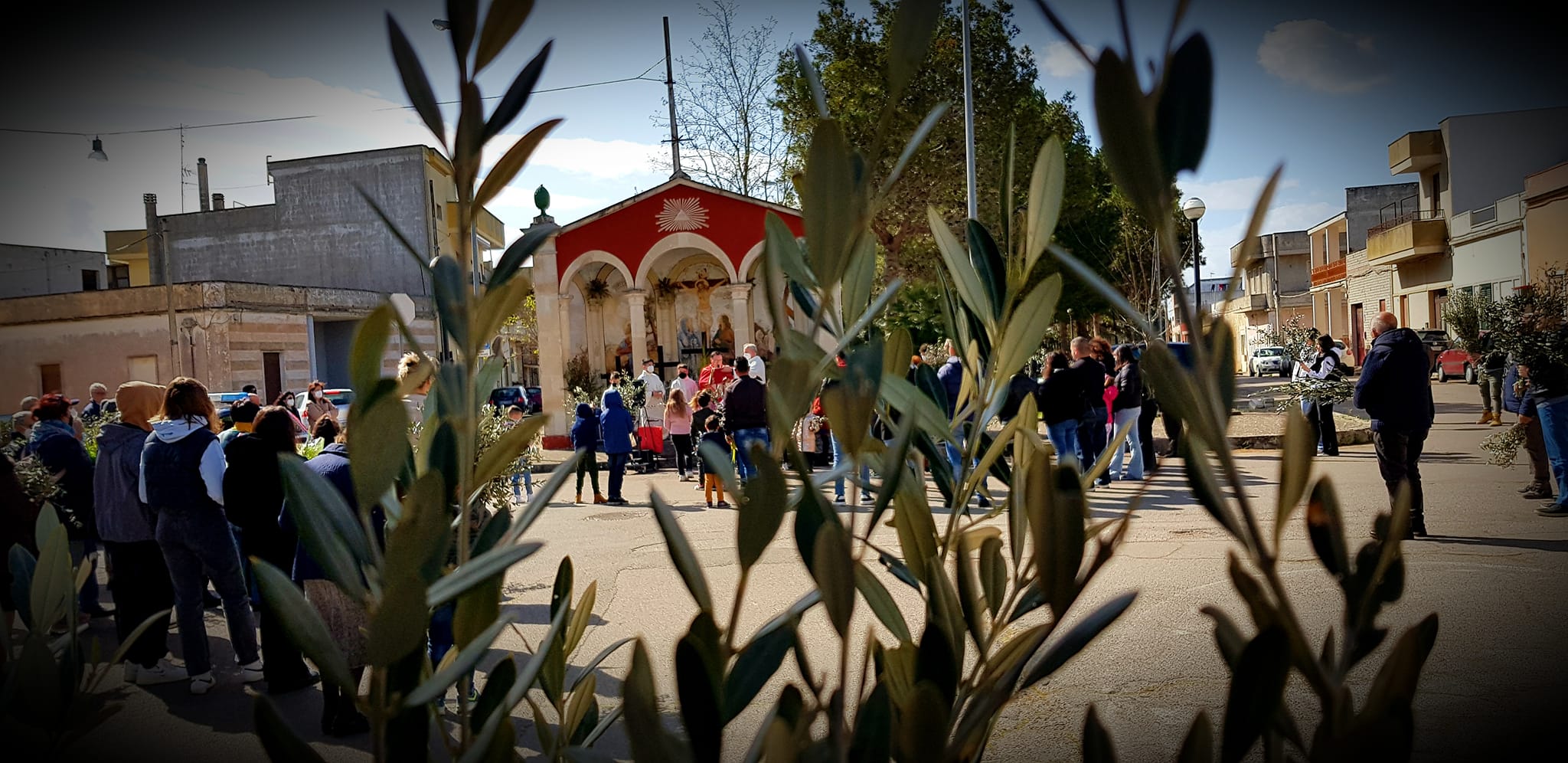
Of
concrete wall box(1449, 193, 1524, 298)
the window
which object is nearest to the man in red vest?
the window

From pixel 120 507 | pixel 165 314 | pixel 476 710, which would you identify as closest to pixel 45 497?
pixel 120 507

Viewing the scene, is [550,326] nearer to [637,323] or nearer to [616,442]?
[637,323]

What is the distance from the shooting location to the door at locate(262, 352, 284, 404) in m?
23.4

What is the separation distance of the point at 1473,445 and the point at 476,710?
1411 cm

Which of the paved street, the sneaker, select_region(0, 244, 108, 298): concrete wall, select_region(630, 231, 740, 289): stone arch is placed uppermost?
select_region(0, 244, 108, 298): concrete wall

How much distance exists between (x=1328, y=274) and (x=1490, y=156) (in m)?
13.0

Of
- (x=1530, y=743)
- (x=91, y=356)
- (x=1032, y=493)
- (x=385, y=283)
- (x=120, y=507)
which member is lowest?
(x=1530, y=743)

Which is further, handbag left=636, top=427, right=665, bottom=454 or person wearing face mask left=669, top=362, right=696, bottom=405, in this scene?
handbag left=636, top=427, right=665, bottom=454

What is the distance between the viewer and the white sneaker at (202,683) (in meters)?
5.25

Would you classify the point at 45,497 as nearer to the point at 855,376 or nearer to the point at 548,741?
the point at 548,741

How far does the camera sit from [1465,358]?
84.1 ft

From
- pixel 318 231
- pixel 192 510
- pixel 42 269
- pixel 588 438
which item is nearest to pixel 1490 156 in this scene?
pixel 588 438

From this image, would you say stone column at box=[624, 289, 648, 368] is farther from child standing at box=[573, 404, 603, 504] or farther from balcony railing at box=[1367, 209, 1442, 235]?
balcony railing at box=[1367, 209, 1442, 235]

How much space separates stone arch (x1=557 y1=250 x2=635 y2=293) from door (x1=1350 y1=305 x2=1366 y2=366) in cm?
2965
